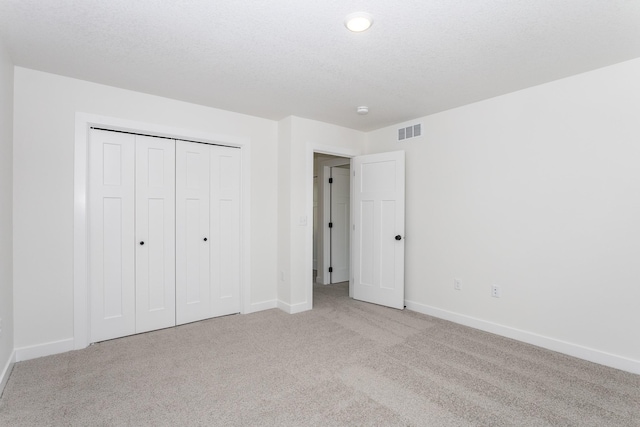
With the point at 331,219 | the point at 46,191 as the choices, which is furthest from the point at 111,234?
the point at 331,219

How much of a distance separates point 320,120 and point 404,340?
9.01ft

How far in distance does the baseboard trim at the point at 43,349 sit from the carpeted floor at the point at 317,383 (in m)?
0.09

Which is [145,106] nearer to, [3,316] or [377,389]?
[3,316]

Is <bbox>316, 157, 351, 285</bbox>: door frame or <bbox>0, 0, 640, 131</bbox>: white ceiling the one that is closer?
<bbox>0, 0, 640, 131</bbox>: white ceiling

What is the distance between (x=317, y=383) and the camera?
2295 millimetres

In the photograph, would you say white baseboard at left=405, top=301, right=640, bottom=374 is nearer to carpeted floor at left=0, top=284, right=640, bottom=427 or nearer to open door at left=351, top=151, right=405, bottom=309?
carpeted floor at left=0, top=284, right=640, bottom=427

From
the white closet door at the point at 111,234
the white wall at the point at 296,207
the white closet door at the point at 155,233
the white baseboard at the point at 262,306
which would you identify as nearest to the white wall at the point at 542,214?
the white wall at the point at 296,207

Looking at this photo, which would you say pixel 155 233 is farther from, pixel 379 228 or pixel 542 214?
pixel 542 214

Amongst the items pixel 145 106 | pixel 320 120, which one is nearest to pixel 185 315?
pixel 145 106

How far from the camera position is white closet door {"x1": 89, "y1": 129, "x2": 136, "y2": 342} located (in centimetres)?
299

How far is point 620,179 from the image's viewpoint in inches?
99.8

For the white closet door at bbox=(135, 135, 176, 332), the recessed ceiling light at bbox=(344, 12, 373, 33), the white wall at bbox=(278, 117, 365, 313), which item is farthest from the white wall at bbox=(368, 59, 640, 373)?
the white closet door at bbox=(135, 135, 176, 332)

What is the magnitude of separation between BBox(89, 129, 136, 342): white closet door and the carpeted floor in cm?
25

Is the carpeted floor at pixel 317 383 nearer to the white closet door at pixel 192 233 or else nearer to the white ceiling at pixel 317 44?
the white closet door at pixel 192 233
